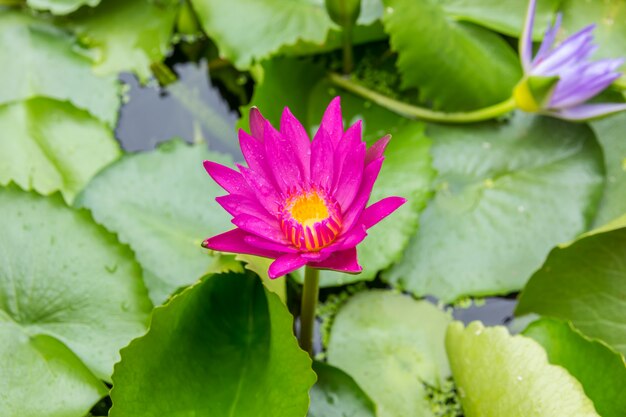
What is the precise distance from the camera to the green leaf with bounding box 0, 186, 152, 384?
A: 1.14 m

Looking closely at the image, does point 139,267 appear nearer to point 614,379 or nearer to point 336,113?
point 336,113

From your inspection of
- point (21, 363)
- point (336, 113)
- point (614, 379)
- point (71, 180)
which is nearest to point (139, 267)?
point (21, 363)

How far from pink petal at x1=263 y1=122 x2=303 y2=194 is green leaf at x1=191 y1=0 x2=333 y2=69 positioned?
647 mm

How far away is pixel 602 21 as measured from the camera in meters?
1.56

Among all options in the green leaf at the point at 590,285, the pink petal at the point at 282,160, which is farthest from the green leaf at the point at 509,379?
the pink petal at the point at 282,160

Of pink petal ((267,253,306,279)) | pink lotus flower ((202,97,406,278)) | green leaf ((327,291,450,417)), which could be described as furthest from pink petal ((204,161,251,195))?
green leaf ((327,291,450,417))

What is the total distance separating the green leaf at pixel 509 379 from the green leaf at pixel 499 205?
0.22 metres

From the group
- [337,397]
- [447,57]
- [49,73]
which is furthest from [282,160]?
[49,73]

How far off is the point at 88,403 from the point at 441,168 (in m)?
0.84

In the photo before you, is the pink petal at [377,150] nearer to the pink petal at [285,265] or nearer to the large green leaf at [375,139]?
the pink petal at [285,265]

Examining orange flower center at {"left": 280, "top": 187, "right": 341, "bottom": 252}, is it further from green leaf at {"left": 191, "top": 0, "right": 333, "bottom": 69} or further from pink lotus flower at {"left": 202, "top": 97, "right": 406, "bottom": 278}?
green leaf at {"left": 191, "top": 0, "right": 333, "bottom": 69}

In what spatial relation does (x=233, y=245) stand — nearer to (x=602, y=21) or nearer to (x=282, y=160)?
(x=282, y=160)

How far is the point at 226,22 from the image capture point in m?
1.59

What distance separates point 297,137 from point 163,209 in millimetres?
514
